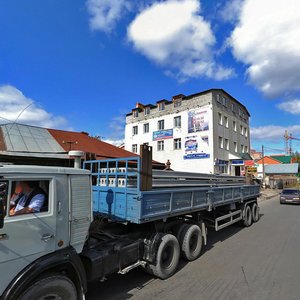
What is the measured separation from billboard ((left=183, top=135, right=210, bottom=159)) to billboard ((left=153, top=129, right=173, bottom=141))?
9.39 ft

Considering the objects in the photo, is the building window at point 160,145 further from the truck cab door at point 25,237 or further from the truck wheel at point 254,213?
the truck cab door at point 25,237

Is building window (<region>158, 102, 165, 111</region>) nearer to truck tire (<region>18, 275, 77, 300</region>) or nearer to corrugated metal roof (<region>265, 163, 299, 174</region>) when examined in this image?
corrugated metal roof (<region>265, 163, 299, 174</region>)

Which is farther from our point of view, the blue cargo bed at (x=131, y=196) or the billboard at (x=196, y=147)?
the billboard at (x=196, y=147)

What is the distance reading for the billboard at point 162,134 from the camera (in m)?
36.9

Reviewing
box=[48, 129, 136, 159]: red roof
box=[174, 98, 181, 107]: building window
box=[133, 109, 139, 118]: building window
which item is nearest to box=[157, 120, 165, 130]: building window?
box=[174, 98, 181, 107]: building window

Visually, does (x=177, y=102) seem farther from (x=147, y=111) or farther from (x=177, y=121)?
(x=147, y=111)

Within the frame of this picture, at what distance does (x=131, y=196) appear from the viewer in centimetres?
507

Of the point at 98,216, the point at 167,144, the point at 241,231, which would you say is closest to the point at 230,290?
the point at 98,216

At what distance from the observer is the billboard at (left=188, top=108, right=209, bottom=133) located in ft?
109

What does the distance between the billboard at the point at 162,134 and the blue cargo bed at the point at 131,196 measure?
30.1m

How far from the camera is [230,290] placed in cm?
488

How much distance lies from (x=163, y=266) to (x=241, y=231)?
223 inches

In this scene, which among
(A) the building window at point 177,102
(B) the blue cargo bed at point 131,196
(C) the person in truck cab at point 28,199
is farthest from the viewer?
(A) the building window at point 177,102

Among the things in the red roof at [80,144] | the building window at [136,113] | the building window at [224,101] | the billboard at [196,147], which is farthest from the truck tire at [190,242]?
the building window at [136,113]
